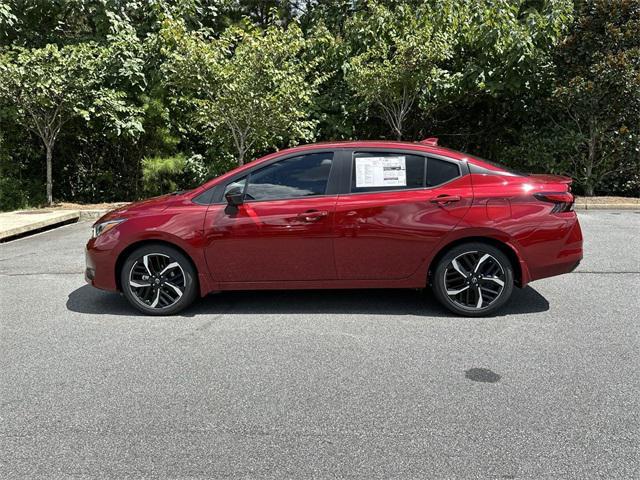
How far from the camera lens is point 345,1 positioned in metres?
15.4

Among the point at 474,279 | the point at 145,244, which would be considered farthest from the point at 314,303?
the point at 145,244

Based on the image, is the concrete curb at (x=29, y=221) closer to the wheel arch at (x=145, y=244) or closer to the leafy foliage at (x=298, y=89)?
the leafy foliage at (x=298, y=89)

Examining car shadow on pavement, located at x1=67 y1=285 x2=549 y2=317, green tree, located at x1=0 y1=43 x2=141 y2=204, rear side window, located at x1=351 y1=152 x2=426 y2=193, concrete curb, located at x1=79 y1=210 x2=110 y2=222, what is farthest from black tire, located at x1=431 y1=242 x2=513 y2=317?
green tree, located at x1=0 y1=43 x2=141 y2=204

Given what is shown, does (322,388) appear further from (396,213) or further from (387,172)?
(387,172)

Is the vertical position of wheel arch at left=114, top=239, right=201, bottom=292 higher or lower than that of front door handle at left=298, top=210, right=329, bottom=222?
lower

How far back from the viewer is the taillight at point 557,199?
475 centimetres

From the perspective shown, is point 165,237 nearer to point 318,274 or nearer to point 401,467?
point 318,274

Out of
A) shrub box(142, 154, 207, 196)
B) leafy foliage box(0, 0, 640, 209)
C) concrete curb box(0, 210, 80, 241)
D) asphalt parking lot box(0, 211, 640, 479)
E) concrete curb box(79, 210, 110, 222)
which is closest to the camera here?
asphalt parking lot box(0, 211, 640, 479)

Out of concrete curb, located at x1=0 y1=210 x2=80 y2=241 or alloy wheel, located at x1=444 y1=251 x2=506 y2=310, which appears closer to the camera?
alloy wheel, located at x1=444 y1=251 x2=506 y2=310

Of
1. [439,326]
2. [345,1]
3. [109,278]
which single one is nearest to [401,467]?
[439,326]

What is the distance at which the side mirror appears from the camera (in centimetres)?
479

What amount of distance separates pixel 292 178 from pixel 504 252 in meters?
2.04

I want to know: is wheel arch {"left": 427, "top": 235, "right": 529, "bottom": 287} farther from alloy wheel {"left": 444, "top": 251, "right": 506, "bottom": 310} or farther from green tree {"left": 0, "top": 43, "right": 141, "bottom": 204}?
green tree {"left": 0, "top": 43, "right": 141, "bottom": 204}

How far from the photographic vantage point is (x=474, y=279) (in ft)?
15.6
